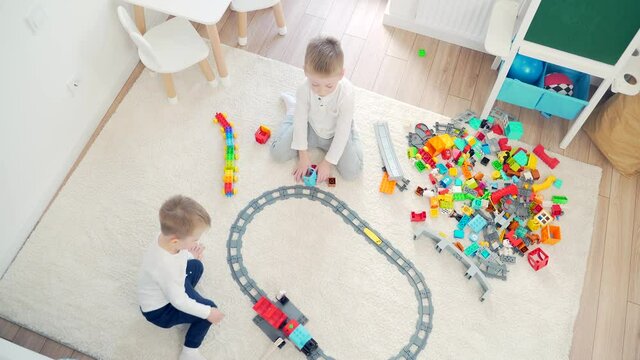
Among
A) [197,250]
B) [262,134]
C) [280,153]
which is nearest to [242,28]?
[262,134]

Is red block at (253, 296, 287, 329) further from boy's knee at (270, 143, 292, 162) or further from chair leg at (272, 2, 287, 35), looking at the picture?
chair leg at (272, 2, 287, 35)

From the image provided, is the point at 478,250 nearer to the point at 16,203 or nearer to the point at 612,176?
the point at 612,176

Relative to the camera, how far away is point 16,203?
215cm

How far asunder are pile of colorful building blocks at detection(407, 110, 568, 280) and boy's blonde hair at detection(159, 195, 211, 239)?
103 cm

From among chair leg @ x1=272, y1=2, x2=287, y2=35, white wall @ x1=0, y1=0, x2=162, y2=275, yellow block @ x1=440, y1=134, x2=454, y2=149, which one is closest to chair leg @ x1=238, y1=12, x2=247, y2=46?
chair leg @ x1=272, y1=2, x2=287, y2=35

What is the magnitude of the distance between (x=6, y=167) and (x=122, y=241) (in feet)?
1.73

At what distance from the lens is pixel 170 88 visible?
8.18 feet

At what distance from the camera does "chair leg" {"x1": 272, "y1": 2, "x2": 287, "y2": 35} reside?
8.83ft

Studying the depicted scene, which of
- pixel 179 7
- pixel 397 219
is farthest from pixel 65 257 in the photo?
pixel 397 219

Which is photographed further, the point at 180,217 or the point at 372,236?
the point at 372,236

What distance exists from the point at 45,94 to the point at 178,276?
1.00 meters

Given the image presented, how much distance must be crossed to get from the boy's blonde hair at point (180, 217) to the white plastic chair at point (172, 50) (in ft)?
2.87

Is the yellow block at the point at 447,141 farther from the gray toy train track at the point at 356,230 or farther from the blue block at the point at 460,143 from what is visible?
the gray toy train track at the point at 356,230

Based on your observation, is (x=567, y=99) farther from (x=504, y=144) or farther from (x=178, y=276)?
(x=178, y=276)
